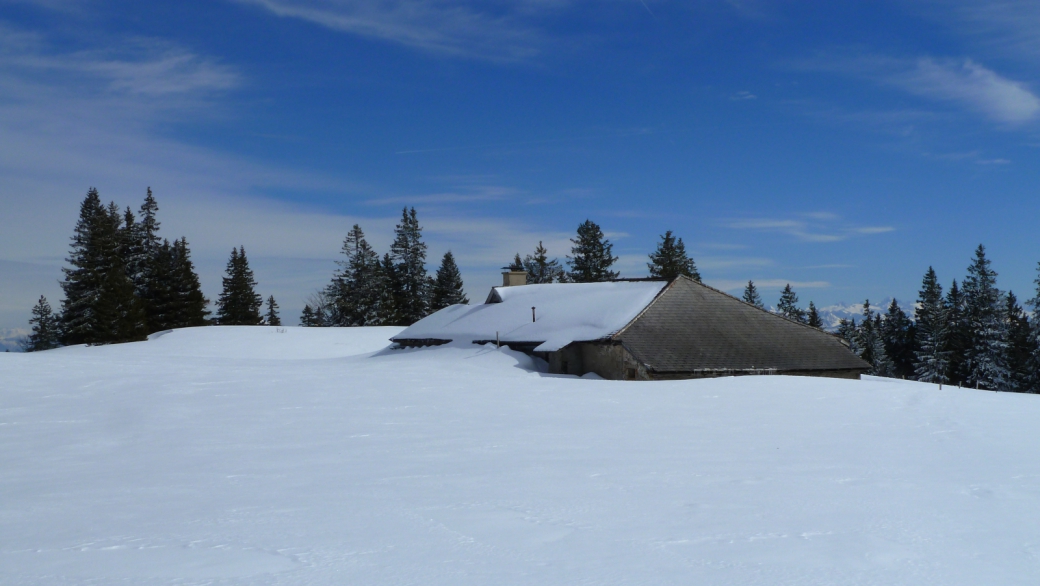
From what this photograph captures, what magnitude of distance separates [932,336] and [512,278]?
173ft

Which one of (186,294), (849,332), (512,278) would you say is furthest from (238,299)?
(849,332)

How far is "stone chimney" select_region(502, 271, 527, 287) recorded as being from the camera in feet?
150

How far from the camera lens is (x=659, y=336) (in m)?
30.2

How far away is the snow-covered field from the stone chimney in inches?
955

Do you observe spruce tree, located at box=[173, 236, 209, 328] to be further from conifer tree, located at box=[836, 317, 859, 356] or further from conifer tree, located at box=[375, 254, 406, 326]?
conifer tree, located at box=[836, 317, 859, 356]

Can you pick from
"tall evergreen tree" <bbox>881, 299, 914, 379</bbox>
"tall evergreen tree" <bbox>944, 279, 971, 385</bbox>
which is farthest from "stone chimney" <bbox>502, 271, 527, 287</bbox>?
"tall evergreen tree" <bbox>881, 299, 914, 379</bbox>

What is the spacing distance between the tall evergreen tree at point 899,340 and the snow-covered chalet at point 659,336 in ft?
217

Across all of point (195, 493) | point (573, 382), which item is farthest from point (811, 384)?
point (195, 493)

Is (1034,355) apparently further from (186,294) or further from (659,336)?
(186,294)

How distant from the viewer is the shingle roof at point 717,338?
2909 centimetres

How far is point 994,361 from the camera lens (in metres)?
68.1

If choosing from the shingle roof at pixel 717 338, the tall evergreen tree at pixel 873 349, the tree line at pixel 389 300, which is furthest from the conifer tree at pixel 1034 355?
the shingle roof at pixel 717 338

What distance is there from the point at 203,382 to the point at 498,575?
17.9 m

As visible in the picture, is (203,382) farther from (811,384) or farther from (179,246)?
(179,246)
